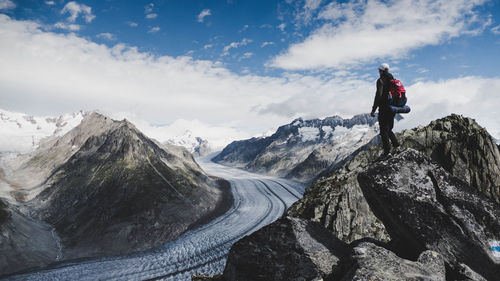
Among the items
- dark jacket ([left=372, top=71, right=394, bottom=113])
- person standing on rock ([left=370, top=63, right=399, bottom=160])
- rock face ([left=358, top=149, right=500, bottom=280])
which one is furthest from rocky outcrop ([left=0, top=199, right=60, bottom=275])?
dark jacket ([left=372, top=71, right=394, bottom=113])

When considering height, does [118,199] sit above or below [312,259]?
below

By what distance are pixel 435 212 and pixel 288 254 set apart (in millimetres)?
5953

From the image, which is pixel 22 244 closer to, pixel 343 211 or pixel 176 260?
pixel 176 260

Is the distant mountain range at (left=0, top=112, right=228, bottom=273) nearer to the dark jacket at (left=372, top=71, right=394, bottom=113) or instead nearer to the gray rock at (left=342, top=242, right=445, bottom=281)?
the gray rock at (left=342, top=242, right=445, bottom=281)

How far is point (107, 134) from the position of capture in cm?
10112

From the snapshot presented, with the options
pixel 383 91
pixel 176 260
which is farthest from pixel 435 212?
pixel 176 260

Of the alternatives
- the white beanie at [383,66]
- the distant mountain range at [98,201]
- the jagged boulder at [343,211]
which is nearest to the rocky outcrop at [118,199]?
the distant mountain range at [98,201]

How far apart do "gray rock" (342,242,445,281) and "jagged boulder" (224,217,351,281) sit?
113cm

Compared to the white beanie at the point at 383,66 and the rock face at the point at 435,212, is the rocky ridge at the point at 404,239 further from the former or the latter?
the white beanie at the point at 383,66

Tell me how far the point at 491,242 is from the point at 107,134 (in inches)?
4351

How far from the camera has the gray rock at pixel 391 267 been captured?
8.54 m

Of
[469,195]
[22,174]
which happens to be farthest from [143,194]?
[469,195]

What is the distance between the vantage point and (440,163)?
30.5 meters

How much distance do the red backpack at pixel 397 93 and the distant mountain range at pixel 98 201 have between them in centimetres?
5830
